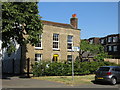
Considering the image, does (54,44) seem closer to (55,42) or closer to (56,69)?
(55,42)

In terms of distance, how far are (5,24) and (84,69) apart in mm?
11300

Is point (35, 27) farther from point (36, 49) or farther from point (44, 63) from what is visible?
point (36, 49)

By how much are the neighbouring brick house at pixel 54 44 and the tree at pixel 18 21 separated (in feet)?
24.8

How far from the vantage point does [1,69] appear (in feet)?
82.5

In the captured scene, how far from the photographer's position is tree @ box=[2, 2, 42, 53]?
51.1ft

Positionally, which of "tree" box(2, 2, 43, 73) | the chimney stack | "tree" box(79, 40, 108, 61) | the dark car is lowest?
the dark car

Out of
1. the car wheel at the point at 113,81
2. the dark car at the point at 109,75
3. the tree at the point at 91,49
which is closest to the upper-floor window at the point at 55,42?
the tree at the point at 91,49

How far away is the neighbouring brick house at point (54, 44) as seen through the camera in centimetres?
2630

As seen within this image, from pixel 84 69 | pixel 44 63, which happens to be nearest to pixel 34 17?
pixel 44 63

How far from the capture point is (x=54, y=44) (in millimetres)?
28391

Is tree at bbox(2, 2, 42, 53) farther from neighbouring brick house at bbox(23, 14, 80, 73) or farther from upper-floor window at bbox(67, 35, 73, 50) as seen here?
upper-floor window at bbox(67, 35, 73, 50)

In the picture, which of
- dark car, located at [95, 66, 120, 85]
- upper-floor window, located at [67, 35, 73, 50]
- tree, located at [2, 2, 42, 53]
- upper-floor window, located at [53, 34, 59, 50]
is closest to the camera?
dark car, located at [95, 66, 120, 85]

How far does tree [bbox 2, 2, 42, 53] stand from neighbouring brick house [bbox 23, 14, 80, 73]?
7559 millimetres

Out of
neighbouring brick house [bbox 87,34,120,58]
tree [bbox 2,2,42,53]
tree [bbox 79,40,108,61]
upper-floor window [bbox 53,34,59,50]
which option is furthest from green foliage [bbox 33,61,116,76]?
neighbouring brick house [bbox 87,34,120,58]
